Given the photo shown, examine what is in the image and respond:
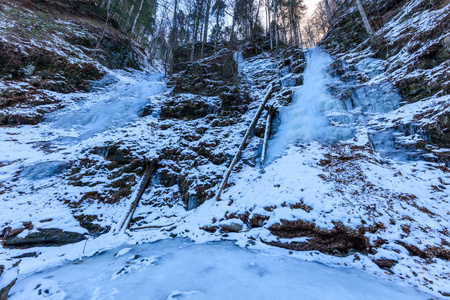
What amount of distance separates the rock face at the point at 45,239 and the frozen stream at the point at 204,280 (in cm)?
161

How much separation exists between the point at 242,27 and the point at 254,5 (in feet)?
10.4

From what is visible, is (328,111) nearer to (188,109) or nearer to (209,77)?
(188,109)

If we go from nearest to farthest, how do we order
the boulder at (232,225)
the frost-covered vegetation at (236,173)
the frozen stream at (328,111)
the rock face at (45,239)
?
the frost-covered vegetation at (236,173)
the rock face at (45,239)
the boulder at (232,225)
the frozen stream at (328,111)

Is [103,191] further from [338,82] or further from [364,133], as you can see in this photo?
[338,82]

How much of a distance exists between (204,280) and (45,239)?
16.8 ft

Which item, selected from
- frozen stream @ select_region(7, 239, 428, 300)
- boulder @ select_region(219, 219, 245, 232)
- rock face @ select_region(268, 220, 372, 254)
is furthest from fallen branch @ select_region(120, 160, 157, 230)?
rock face @ select_region(268, 220, 372, 254)

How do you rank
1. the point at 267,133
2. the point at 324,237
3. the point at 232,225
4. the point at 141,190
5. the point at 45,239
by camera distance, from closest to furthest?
1. the point at 324,237
2. the point at 45,239
3. the point at 232,225
4. the point at 141,190
5. the point at 267,133

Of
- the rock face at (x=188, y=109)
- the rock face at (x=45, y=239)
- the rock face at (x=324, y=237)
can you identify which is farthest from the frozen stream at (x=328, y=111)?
the rock face at (x=45, y=239)

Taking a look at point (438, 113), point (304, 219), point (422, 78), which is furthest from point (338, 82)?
point (304, 219)

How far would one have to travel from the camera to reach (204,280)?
3.04m

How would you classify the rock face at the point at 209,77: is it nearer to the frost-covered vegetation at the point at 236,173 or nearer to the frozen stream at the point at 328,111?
the frost-covered vegetation at the point at 236,173

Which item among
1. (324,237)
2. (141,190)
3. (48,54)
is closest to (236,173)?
(141,190)

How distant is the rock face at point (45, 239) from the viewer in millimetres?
4676

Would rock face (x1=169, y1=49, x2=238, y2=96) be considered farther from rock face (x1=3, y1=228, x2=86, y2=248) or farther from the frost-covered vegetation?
rock face (x1=3, y1=228, x2=86, y2=248)
